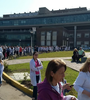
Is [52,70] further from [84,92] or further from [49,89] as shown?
[84,92]

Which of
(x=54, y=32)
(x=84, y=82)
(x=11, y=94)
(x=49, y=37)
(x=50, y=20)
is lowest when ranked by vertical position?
(x=11, y=94)

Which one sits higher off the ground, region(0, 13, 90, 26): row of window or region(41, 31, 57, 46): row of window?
region(0, 13, 90, 26): row of window

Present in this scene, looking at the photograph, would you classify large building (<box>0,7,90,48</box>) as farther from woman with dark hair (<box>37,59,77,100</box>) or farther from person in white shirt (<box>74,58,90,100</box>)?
woman with dark hair (<box>37,59,77,100</box>)

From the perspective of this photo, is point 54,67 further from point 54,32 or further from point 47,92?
point 54,32

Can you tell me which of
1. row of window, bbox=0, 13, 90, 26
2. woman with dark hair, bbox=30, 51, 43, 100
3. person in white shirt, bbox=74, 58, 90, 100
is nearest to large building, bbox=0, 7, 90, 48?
row of window, bbox=0, 13, 90, 26

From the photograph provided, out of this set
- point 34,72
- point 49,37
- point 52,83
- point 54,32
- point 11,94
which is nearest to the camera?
point 52,83

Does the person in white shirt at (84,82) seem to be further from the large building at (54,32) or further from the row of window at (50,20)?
the row of window at (50,20)

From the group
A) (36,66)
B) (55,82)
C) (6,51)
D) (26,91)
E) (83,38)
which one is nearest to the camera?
(55,82)

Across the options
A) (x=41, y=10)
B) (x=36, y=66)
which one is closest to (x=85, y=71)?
(x=36, y=66)

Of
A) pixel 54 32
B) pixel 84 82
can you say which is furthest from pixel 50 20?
pixel 84 82

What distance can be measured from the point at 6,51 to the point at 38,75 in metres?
16.3

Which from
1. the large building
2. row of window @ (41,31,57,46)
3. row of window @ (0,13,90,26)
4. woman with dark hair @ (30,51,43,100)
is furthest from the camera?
row of window @ (0,13,90,26)

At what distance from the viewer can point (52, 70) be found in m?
1.99

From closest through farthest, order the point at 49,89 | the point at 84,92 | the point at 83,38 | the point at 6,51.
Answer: the point at 49,89 < the point at 84,92 < the point at 6,51 < the point at 83,38
